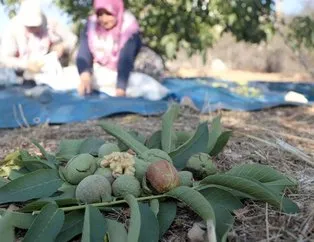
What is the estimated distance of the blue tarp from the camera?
283cm

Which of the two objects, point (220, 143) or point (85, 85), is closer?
point (220, 143)

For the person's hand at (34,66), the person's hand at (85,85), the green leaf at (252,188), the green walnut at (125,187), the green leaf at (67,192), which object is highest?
the green leaf at (252,188)

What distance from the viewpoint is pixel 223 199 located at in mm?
1084

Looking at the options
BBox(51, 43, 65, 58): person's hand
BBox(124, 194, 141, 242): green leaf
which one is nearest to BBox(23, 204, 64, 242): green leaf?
BBox(124, 194, 141, 242): green leaf

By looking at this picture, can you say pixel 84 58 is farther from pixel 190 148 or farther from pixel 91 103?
pixel 190 148

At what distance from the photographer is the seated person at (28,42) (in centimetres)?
347

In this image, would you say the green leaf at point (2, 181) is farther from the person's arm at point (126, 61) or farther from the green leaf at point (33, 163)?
the person's arm at point (126, 61)

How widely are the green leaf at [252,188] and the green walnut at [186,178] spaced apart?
0.31 ft

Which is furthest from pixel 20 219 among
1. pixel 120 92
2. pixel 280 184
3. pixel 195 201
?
pixel 120 92

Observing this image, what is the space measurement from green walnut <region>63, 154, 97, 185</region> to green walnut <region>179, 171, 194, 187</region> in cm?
22

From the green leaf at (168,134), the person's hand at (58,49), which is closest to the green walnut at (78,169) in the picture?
the green leaf at (168,134)

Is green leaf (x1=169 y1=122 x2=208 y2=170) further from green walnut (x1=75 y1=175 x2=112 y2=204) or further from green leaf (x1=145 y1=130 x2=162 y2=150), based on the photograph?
green walnut (x1=75 y1=175 x2=112 y2=204)

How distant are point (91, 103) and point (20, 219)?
6.64 feet

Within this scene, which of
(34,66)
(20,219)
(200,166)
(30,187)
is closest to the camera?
(20,219)
